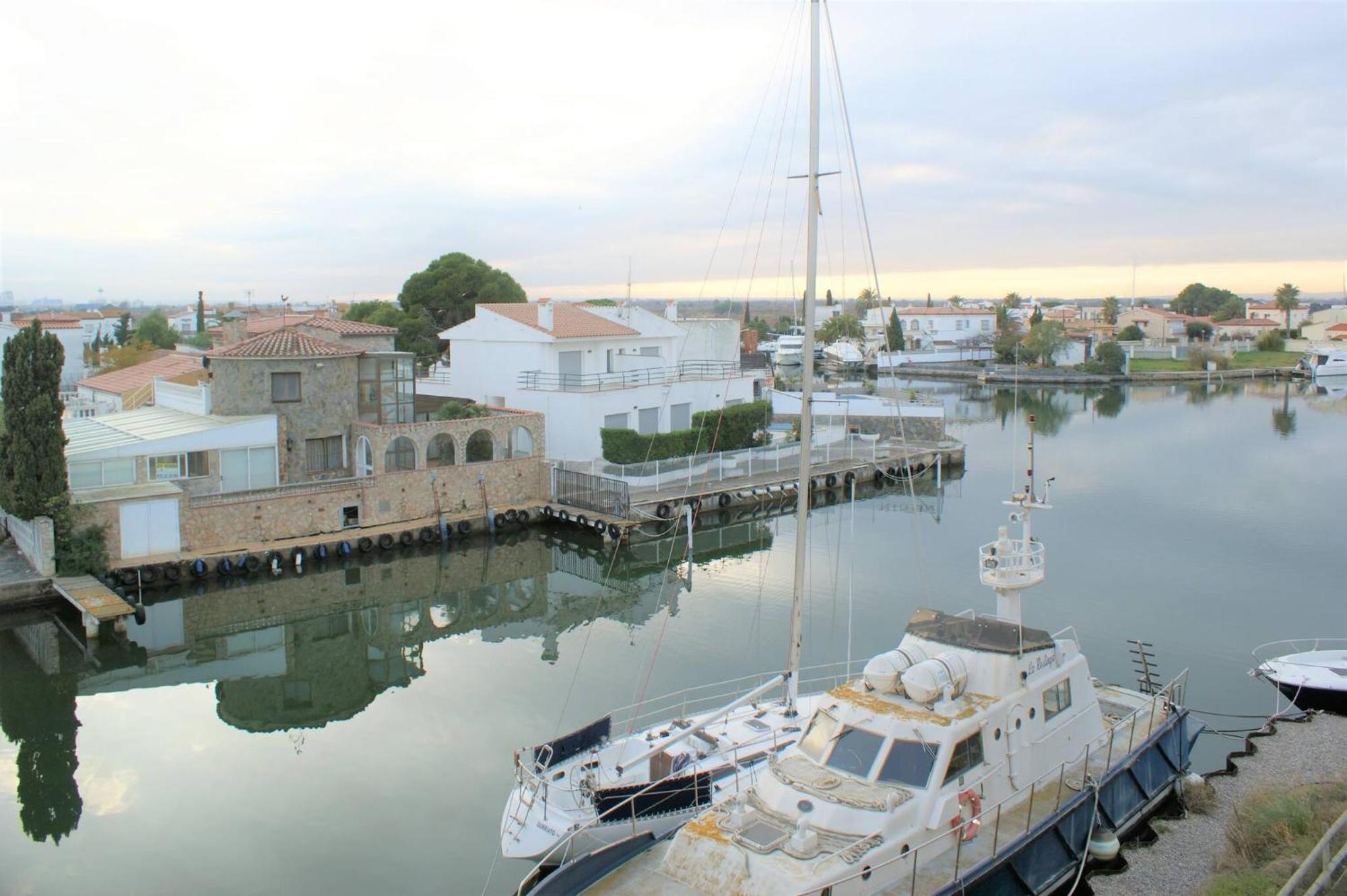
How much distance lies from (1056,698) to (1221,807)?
292 cm

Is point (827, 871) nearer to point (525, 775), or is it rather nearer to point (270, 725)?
point (525, 775)

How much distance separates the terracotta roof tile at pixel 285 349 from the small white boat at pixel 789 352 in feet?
228

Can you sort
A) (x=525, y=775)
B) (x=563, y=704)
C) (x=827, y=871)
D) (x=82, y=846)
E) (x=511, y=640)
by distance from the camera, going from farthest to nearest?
(x=511, y=640) → (x=563, y=704) → (x=82, y=846) → (x=525, y=775) → (x=827, y=871)

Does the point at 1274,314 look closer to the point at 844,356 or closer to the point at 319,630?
the point at 844,356

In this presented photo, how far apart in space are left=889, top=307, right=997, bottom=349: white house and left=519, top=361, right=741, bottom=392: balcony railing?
76651 millimetres

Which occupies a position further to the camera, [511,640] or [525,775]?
[511,640]

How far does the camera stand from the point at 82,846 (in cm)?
1516

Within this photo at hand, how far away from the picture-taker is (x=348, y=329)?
3675 cm

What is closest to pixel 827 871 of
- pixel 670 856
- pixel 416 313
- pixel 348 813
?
pixel 670 856

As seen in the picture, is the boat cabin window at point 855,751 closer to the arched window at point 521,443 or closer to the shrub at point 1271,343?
the arched window at point 521,443

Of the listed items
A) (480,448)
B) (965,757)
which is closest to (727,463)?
(480,448)

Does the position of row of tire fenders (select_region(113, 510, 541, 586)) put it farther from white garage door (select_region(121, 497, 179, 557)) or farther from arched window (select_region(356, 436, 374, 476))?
arched window (select_region(356, 436, 374, 476))

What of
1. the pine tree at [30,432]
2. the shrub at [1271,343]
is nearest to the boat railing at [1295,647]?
the pine tree at [30,432]

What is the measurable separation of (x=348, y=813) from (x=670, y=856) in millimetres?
6863
